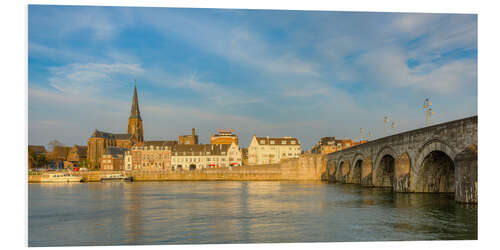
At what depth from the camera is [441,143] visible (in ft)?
90.6

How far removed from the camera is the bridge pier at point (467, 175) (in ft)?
72.2

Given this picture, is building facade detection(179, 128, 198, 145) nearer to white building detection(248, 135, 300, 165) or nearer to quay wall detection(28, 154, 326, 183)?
white building detection(248, 135, 300, 165)

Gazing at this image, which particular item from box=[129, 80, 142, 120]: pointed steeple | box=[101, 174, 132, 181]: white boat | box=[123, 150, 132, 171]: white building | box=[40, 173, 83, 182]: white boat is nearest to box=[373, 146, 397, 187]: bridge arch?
box=[101, 174, 132, 181]: white boat

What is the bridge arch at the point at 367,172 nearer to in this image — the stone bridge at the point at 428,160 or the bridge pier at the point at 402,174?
the stone bridge at the point at 428,160

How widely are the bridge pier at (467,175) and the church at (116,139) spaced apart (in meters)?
115

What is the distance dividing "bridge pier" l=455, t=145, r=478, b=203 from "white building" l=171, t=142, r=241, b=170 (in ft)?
279

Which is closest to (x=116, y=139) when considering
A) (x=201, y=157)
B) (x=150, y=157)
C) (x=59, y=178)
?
(x=150, y=157)

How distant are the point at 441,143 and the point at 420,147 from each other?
369 centimetres

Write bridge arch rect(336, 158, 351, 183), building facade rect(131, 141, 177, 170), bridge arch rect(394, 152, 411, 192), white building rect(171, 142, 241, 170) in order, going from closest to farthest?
1. bridge arch rect(394, 152, 411, 192)
2. bridge arch rect(336, 158, 351, 183)
3. white building rect(171, 142, 241, 170)
4. building facade rect(131, 141, 177, 170)

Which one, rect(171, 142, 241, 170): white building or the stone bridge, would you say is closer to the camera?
the stone bridge

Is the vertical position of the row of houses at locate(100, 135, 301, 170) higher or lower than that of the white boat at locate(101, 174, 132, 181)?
higher

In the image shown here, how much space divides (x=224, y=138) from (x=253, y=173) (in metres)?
61.4

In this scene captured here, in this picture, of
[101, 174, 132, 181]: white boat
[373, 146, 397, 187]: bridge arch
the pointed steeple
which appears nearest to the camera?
[373, 146, 397, 187]: bridge arch

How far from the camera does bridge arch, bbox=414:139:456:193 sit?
30.8 metres
